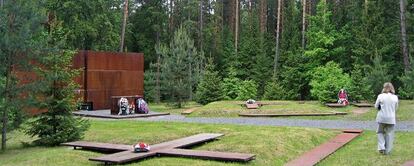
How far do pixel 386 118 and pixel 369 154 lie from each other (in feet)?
2.83

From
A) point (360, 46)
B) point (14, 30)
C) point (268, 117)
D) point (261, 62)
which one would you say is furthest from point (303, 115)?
point (261, 62)

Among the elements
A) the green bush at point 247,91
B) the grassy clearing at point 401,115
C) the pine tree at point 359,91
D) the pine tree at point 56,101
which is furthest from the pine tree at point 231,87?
the pine tree at point 56,101

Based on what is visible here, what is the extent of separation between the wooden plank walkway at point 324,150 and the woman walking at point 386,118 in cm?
108

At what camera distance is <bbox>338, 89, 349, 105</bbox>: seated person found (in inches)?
945

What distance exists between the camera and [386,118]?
1019cm

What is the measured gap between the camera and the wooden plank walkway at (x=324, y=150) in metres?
9.42

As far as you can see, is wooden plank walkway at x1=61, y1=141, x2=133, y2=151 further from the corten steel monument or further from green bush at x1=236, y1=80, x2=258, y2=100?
green bush at x1=236, y1=80, x2=258, y2=100

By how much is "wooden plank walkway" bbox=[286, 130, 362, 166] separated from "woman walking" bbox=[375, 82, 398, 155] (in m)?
1.08

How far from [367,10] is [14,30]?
28939 millimetres

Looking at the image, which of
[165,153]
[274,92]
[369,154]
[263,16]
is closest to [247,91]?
[274,92]

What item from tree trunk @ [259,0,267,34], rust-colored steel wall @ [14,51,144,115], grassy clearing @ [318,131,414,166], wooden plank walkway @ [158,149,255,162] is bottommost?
grassy clearing @ [318,131,414,166]

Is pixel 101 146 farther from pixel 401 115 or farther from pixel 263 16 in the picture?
pixel 263 16

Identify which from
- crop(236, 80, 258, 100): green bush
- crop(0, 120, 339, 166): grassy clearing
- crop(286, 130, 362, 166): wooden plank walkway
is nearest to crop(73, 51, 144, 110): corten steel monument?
crop(236, 80, 258, 100): green bush

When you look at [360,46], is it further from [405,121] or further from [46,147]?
[46,147]
